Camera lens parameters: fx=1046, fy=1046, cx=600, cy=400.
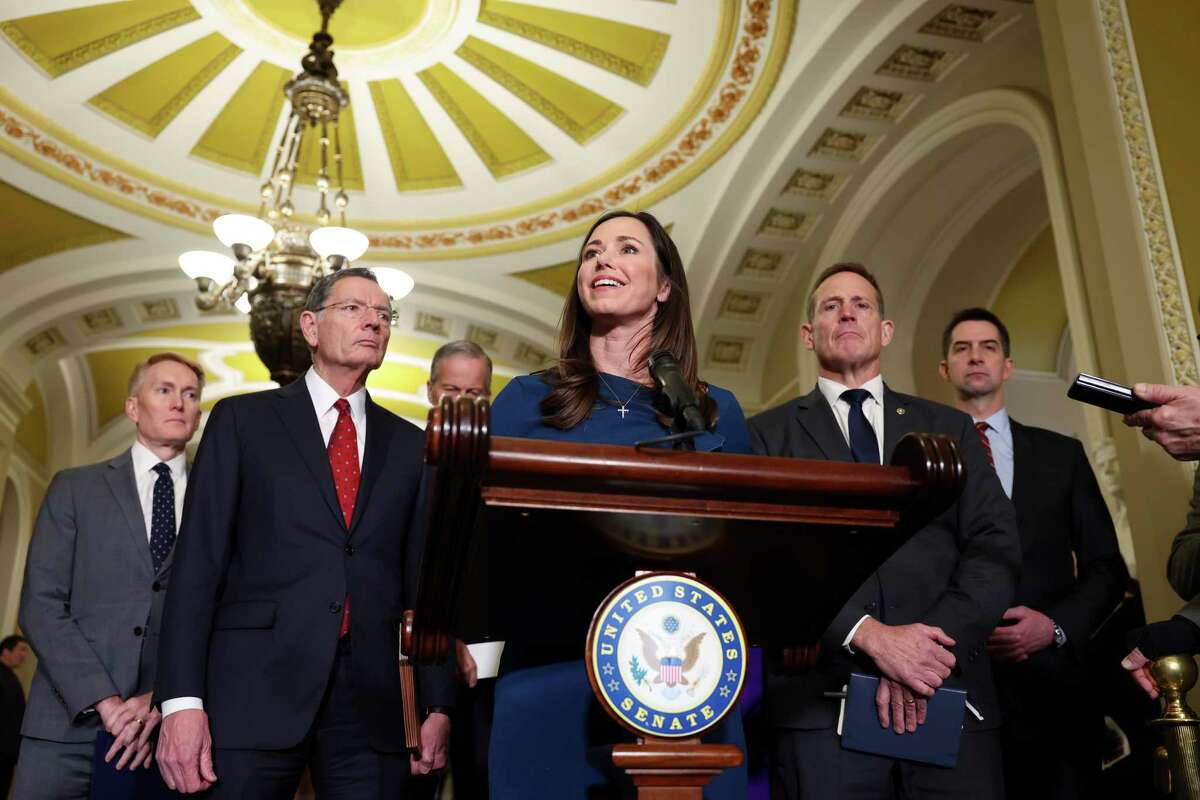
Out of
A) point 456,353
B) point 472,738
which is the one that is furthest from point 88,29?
point 472,738

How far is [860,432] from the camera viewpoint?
2.10 m

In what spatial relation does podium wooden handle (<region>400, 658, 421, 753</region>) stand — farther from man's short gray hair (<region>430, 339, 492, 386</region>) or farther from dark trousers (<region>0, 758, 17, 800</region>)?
dark trousers (<region>0, 758, 17, 800</region>)

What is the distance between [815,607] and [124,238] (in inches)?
324

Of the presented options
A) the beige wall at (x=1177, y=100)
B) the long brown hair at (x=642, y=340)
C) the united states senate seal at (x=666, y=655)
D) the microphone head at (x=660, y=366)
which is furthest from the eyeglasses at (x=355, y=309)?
the beige wall at (x=1177, y=100)

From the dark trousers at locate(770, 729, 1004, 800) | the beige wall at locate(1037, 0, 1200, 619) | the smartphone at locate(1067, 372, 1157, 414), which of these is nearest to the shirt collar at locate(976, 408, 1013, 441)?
the beige wall at locate(1037, 0, 1200, 619)

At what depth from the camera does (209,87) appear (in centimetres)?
742

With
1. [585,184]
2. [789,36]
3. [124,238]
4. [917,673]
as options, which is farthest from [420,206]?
[917,673]

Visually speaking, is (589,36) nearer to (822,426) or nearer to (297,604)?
(822,426)

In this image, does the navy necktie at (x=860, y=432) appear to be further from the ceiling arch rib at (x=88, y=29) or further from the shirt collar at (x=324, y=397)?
the ceiling arch rib at (x=88, y=29)

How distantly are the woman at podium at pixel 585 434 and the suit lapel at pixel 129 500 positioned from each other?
4.75 feet

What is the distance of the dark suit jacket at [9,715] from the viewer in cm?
699

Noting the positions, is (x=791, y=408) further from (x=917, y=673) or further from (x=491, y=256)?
(x=491, y=256)

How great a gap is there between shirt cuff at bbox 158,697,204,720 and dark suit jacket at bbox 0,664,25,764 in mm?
6316

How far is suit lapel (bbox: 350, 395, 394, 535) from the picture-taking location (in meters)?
2.05
